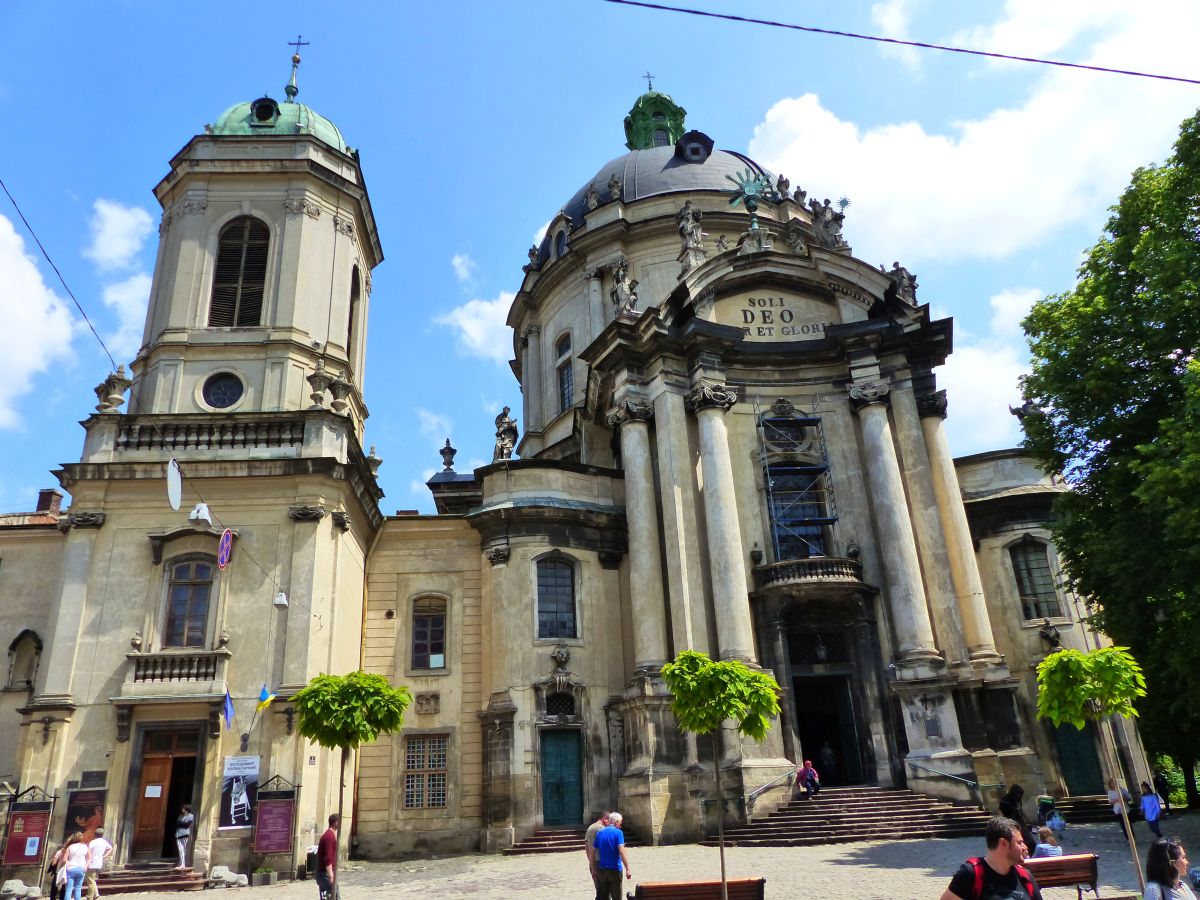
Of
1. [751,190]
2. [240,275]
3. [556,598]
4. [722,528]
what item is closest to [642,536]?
[722,528]

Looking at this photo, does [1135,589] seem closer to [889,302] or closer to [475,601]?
[889,302]

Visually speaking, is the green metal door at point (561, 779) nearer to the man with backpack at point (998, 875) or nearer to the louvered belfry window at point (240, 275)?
the louvered belfry window at point (240, 275)

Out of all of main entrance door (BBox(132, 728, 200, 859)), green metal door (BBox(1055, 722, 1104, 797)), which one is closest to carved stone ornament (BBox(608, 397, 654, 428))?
main entrance door (BBox(132, 728, 200, 859))

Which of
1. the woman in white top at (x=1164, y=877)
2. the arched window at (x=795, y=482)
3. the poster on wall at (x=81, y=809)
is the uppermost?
the arched window at (x=795, y=482)

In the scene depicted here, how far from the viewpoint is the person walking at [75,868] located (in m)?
13.5

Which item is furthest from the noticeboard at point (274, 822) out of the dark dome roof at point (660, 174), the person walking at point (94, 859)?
the dark dome roof at point (660, 174)

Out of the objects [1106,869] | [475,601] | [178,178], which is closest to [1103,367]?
[1106,869]

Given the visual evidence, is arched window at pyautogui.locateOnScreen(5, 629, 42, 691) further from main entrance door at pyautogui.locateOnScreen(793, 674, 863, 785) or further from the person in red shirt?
main entrance door at pyautogui.locateOnScreen(793, 674, 863, 785)

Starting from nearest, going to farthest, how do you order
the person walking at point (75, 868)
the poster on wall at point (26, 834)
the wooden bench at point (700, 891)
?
the wooden bench at point (700, 891)
the person walking at point (75, 868)
the poster on wall at point (26, 834)

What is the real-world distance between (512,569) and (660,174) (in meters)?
20.2

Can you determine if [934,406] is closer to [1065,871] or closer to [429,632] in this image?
[429,632]

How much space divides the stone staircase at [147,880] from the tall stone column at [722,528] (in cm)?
1245

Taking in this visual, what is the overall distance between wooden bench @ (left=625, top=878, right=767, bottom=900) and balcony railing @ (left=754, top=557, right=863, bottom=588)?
13.5m

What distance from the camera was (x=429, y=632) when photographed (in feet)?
79.3
